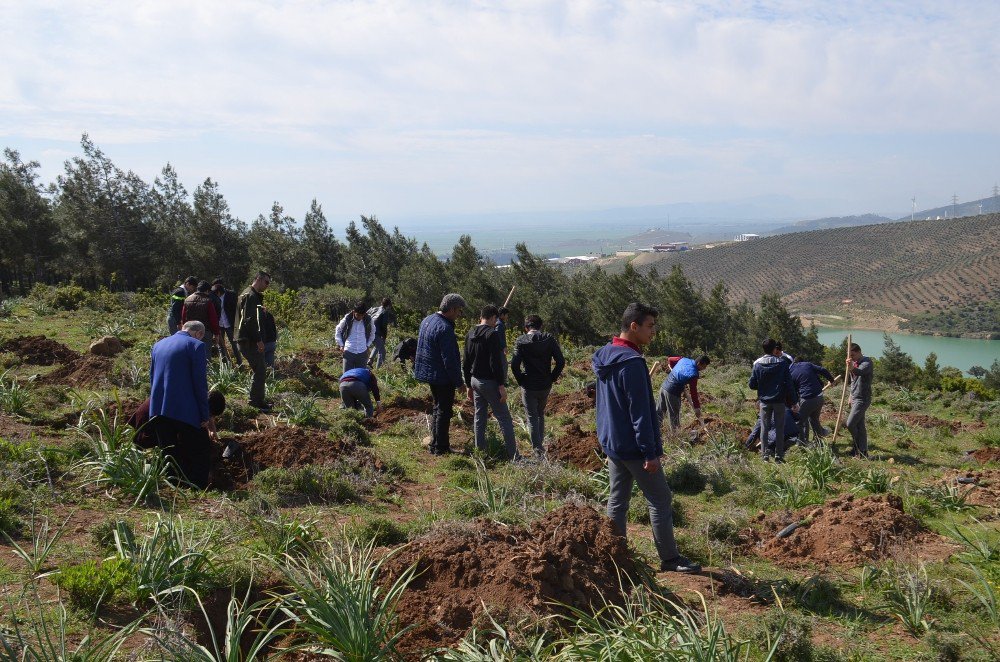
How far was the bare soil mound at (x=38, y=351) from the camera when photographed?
10570mm

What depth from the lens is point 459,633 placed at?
3.35 meters

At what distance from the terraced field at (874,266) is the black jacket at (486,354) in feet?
232

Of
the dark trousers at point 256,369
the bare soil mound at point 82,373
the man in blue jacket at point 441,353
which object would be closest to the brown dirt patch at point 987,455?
the man in blue jacket at point 441,353

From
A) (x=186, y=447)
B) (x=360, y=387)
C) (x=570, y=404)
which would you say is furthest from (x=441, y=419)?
(x=570, y=404)

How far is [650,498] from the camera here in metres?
4.39

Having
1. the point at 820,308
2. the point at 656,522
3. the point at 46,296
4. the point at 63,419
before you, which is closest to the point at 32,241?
the point at 46,296

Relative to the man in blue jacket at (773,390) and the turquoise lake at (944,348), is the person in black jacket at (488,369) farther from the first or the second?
the turquoise lake at (944,348)

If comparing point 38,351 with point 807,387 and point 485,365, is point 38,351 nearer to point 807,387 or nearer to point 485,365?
point 485,365

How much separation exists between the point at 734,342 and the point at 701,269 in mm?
67137

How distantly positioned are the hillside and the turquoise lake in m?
5.99

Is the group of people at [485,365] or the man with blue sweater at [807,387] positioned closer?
the group of people at [485,365]

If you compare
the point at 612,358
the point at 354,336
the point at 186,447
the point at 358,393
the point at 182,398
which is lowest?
the point at 358,393

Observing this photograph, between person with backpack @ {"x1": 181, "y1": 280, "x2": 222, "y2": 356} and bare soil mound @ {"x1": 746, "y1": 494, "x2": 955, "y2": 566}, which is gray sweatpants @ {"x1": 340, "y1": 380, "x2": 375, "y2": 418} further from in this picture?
bare soil mound @ {"x1": 746, "y1": 494, "x2": 955, "y2": 566}

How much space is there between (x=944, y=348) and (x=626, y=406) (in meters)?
73.3
